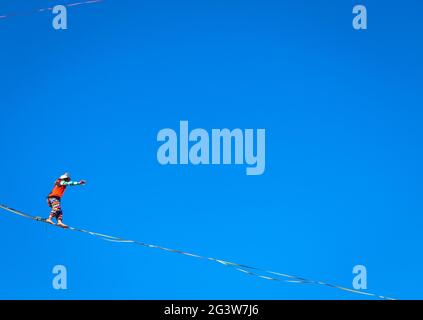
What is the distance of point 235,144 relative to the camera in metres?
10.4

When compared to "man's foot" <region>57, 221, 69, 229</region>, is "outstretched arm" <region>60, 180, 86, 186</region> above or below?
above

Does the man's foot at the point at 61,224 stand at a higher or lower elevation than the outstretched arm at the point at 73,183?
lower

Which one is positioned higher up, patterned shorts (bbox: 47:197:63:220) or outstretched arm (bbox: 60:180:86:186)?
outstretched arm (bbox: 60:180:86:186)

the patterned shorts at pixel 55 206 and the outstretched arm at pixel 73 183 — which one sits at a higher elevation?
the outstretched arm at pixel 73 183
